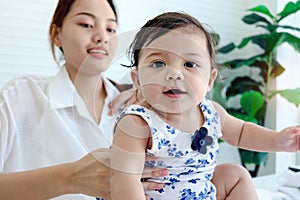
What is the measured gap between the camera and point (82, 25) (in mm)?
1167

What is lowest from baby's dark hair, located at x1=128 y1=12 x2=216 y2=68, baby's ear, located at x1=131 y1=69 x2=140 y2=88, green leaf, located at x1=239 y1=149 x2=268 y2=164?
green leaf, located at x1=239 y1=149 x2=268 y2=164

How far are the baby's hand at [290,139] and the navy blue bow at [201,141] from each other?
0.55 feet

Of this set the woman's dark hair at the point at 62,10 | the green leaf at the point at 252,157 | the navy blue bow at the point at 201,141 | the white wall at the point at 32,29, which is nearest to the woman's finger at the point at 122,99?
the navy blue bow at the point at 201,141

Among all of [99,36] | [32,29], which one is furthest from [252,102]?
[99,36]

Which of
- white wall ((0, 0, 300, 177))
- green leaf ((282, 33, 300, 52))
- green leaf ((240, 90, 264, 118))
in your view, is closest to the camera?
white wall ((0, 0, 300, 177))

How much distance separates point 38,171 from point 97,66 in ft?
0.89

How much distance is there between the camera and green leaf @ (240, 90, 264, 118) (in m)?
2.16

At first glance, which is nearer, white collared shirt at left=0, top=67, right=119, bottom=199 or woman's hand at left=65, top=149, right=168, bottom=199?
woman's hand at left=65, top=149, right=168, bottom=199

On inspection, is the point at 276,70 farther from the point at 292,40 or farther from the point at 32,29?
the point at 32,29

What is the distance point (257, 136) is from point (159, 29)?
36 centimetres

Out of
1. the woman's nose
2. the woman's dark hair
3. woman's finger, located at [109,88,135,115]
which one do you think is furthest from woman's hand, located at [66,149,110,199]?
the woman's dark hair

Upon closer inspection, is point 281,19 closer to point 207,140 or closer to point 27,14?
point 27,14

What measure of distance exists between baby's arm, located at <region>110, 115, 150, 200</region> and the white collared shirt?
0.36 metres

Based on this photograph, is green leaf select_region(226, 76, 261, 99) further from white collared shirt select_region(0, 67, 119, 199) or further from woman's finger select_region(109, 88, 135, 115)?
woman's finger select_region(109, 88, 135, 115)
